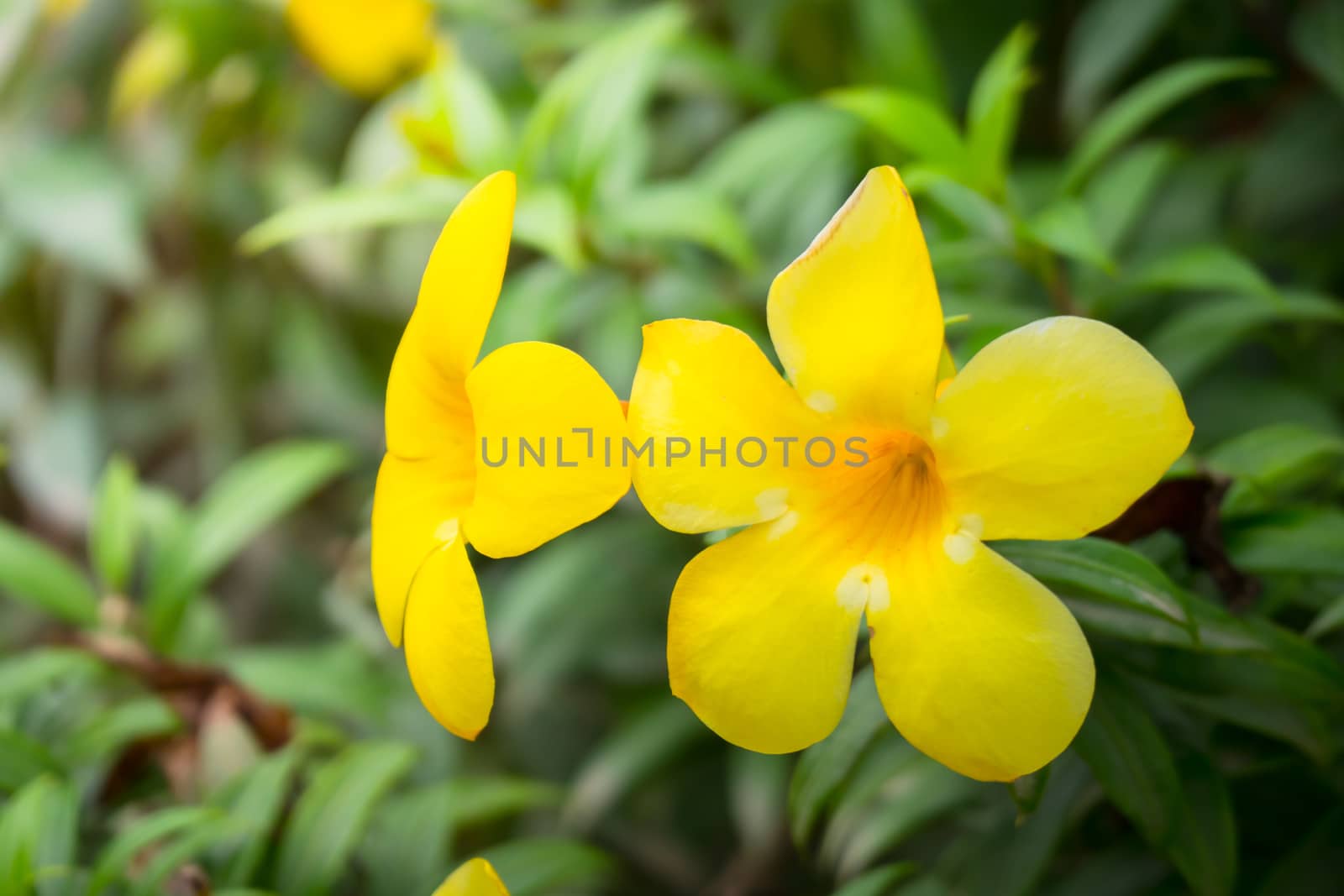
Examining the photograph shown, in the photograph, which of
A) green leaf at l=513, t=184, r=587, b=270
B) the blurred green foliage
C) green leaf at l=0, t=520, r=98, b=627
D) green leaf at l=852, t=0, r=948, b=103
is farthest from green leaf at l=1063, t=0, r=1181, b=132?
green leaf at l=0, t=520, r=98, b=627

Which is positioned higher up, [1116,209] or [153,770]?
[1116,209]

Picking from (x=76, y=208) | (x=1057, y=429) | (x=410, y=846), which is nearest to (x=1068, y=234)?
(x=1057, y=429)

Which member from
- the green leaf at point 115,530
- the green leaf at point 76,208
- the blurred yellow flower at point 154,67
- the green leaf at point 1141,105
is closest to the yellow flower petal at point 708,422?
the green leaf at point 1141,105

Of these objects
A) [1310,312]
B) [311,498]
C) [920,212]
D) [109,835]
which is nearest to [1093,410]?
[1310,312]

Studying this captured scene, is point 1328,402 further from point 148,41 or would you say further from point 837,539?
point 148,41

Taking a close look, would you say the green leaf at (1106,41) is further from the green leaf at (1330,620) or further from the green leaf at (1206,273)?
the green leaf at (1330,620)

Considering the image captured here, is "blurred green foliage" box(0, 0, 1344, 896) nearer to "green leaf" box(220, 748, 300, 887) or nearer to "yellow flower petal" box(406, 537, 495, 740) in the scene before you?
"green leaf" box(220, 748, 300, 887)
